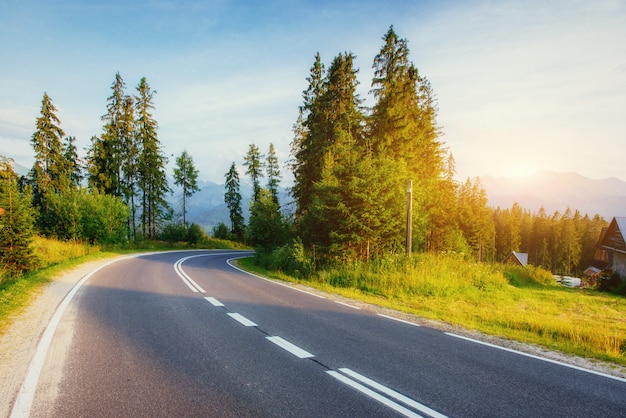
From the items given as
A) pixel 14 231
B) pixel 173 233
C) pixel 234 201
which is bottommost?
pixel 173 233

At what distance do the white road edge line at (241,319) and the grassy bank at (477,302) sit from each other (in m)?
4.42

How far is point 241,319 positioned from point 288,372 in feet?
9.96

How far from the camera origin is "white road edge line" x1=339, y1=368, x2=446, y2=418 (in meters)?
3.39

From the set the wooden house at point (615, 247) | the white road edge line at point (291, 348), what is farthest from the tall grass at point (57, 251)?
the wooden house at point (615, 247)

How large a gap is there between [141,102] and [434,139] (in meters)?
33.9

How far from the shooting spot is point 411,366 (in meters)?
4.71

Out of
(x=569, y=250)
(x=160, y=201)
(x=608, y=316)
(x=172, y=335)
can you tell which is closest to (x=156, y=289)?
(x=172, y=335)

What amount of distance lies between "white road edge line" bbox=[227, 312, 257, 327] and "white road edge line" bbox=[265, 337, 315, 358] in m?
1.03

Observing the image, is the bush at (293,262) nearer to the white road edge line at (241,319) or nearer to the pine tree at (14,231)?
the white road edge line at (241,319)

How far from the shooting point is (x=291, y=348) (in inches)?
209

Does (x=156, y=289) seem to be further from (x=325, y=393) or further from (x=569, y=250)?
(x=569, y=250)

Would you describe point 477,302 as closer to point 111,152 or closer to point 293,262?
point 293,262

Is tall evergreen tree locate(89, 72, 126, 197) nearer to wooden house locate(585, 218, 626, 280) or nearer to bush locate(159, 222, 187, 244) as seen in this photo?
bush locate(159, 222, 187, 244)

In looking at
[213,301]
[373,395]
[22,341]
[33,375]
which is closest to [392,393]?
[373,395]
